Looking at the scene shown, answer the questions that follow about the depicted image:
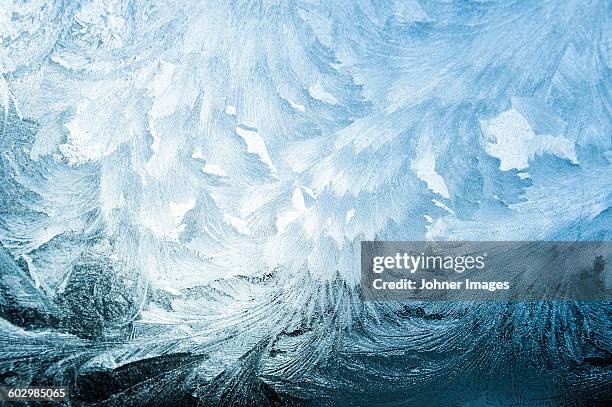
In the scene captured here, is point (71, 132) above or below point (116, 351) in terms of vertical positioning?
above

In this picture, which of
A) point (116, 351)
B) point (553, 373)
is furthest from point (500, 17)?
point (116, 351)

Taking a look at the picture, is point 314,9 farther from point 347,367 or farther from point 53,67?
point 347,367

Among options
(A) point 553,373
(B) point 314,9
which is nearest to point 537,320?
(A) point 553,373

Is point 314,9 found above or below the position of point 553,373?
above

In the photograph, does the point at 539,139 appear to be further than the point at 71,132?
No

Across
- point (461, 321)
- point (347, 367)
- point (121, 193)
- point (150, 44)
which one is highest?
point (150, 44)

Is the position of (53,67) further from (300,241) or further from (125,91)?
(300,241)
